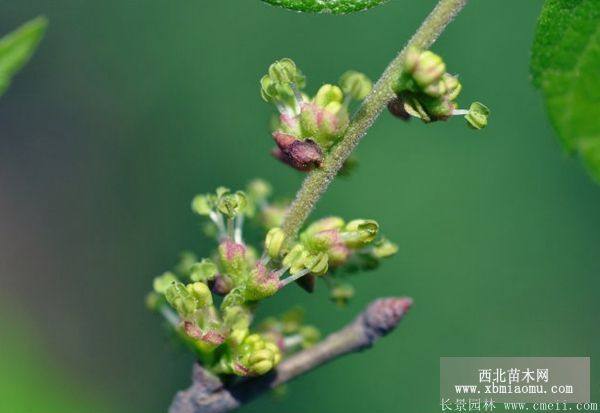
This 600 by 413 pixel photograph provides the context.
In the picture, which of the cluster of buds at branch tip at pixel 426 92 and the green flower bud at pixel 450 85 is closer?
the cluster of buds at branch tip at pixel 426 92

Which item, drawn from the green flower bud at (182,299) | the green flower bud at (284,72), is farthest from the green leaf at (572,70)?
the green flower bud at (182,299)

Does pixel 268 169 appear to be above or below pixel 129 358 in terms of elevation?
above

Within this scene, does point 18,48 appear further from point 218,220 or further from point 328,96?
point 218,220

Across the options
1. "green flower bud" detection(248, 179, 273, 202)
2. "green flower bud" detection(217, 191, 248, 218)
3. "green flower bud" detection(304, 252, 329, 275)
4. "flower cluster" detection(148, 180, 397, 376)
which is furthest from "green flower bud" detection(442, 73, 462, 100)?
"green flower bud" detection(248, 179, 273, 202)

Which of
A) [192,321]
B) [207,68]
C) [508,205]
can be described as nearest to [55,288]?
[207,68]

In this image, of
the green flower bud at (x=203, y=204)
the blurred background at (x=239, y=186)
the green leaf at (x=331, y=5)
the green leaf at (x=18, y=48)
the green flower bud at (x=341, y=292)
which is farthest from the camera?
the blurred background at (x=239, y=186)

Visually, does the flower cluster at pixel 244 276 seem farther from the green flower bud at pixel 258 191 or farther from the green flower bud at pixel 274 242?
the green flower bud at pixel 258 191

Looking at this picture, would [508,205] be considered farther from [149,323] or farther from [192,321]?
[192,321]

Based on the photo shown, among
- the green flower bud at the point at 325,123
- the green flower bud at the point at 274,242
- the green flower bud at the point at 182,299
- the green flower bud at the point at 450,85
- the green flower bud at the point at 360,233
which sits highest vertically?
the green flower bud at the point at 450,85
